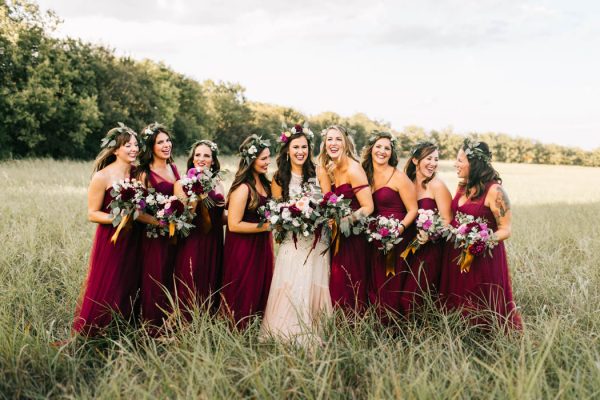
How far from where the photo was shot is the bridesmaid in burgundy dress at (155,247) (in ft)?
16.0

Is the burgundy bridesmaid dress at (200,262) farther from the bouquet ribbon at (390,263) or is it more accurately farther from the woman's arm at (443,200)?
the woman's arm at (443,200)

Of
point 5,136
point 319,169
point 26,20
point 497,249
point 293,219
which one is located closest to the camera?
point 293,219

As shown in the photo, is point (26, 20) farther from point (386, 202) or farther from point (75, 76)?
point (386, 202)

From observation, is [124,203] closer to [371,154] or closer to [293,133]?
[293,133]

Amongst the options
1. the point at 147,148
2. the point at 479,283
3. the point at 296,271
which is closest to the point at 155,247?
the point at 147,148

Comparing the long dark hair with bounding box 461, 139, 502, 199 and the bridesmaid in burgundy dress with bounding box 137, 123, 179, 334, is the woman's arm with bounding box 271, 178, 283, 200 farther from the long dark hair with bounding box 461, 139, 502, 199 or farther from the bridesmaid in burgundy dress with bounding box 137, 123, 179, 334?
the long dark hair with bounding box 461, 139, 502, 199

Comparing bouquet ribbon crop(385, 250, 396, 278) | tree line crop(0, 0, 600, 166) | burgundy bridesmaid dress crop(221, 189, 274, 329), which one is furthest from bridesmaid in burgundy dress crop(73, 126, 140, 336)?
tree line crop(0, 0, 600, 166)

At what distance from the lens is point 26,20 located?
93.1ft

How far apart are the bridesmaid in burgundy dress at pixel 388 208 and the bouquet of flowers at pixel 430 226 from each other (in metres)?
0.16

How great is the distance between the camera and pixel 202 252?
498 cm

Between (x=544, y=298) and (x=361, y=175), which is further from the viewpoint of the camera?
(x=544, y=298)

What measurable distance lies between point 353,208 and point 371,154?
0.64 metres

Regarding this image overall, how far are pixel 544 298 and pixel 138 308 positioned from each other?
4.37 metres

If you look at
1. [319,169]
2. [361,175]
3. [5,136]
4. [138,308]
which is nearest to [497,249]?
[361,175]
